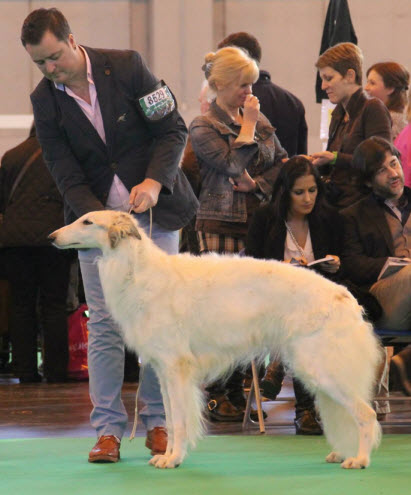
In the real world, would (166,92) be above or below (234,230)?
above

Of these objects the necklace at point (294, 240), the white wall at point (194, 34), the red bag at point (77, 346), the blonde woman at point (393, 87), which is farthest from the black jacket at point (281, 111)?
the white wall at point (194, 34)

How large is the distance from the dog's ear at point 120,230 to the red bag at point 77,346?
358cm

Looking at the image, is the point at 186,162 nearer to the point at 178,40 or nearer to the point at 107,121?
the point at 107,121

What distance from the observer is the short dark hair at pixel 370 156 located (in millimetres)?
4875

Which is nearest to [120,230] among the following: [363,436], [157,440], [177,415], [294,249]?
[177,415]

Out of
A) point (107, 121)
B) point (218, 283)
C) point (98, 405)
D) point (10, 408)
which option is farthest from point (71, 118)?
point (10, 408)

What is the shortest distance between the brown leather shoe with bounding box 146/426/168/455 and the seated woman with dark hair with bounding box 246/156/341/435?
35.8 inches

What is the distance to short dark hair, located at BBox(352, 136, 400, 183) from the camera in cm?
488

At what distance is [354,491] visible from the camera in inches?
124

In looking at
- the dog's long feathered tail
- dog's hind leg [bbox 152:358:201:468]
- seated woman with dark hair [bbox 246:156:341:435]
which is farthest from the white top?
dog's hind leg [bbox 152:358:201:468]

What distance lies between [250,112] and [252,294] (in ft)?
4.89

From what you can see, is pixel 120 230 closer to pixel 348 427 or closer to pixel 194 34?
pixel 348 427

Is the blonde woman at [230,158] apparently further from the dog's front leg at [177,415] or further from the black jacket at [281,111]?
the dog's front leg at [177,415]

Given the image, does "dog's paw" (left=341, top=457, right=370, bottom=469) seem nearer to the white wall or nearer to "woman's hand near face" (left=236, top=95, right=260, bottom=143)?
"woman's hand near face" (left=236, top=95, right=260, bottom=143)
